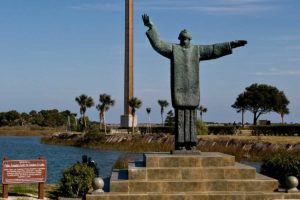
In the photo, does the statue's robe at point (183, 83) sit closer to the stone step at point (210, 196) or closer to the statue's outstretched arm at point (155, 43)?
the statue's outstretched arm at point (155, 43)

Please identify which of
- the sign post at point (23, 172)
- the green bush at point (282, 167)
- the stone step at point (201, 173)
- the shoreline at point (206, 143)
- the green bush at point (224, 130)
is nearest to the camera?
the stone step at point (201, 173)

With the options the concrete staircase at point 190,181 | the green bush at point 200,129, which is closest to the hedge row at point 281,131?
the green bush at point 200,129

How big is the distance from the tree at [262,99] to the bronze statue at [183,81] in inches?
3225

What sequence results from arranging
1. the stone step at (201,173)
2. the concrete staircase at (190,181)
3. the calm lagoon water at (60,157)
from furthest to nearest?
the calm lagoon water at (60,157) → the stone step at (201,173) → the concrete staircase at (190,181)

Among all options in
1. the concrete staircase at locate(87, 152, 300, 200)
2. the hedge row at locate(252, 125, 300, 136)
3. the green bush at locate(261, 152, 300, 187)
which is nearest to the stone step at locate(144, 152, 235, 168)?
the concrete staircase at locate(87, 152, 300, 200)

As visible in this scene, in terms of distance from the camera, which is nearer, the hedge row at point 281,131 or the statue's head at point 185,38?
the statue's head at point 185,38

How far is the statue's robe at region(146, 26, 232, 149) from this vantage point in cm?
1642

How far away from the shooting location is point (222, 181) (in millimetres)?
14773

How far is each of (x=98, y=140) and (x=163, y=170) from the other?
178ft

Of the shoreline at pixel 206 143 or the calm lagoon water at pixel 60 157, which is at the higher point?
the shoreline at pixel 206 143

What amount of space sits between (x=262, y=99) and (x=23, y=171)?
82.8 metres

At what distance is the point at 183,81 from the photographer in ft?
54.1

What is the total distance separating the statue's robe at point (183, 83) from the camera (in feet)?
53.9

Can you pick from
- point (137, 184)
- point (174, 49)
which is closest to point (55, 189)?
point (137, 184)
